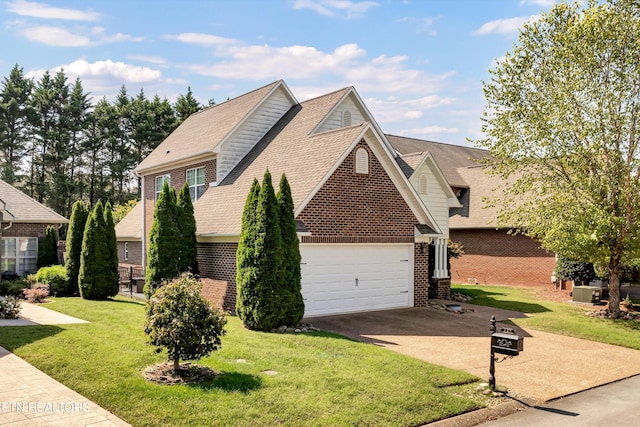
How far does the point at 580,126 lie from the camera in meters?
Result: 16.5

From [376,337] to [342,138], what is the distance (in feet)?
20.1

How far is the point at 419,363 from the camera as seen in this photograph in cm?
995

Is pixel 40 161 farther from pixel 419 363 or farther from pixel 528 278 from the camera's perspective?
pixel 419 363

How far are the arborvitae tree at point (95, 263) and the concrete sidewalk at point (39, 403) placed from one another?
29.5 ft

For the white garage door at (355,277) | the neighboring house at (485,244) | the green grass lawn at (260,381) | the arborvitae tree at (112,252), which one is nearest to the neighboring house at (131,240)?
the arborvitae tree at (112,252)

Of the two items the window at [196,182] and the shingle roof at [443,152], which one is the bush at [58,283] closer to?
the window at [196,182]

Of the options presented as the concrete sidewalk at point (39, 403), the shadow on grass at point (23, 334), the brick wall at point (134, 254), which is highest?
the brick wall at point (134, 254)

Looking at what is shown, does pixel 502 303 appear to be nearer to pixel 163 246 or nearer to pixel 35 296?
pixel 163 246

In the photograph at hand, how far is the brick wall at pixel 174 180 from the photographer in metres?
20.0

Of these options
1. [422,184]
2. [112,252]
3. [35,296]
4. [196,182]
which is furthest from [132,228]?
[422,184]

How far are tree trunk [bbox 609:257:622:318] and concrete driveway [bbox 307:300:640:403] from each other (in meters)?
3.48

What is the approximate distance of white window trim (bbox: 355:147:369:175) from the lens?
15367mm

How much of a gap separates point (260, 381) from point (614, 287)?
45.4 feet

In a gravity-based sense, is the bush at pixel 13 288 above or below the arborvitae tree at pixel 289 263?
below
